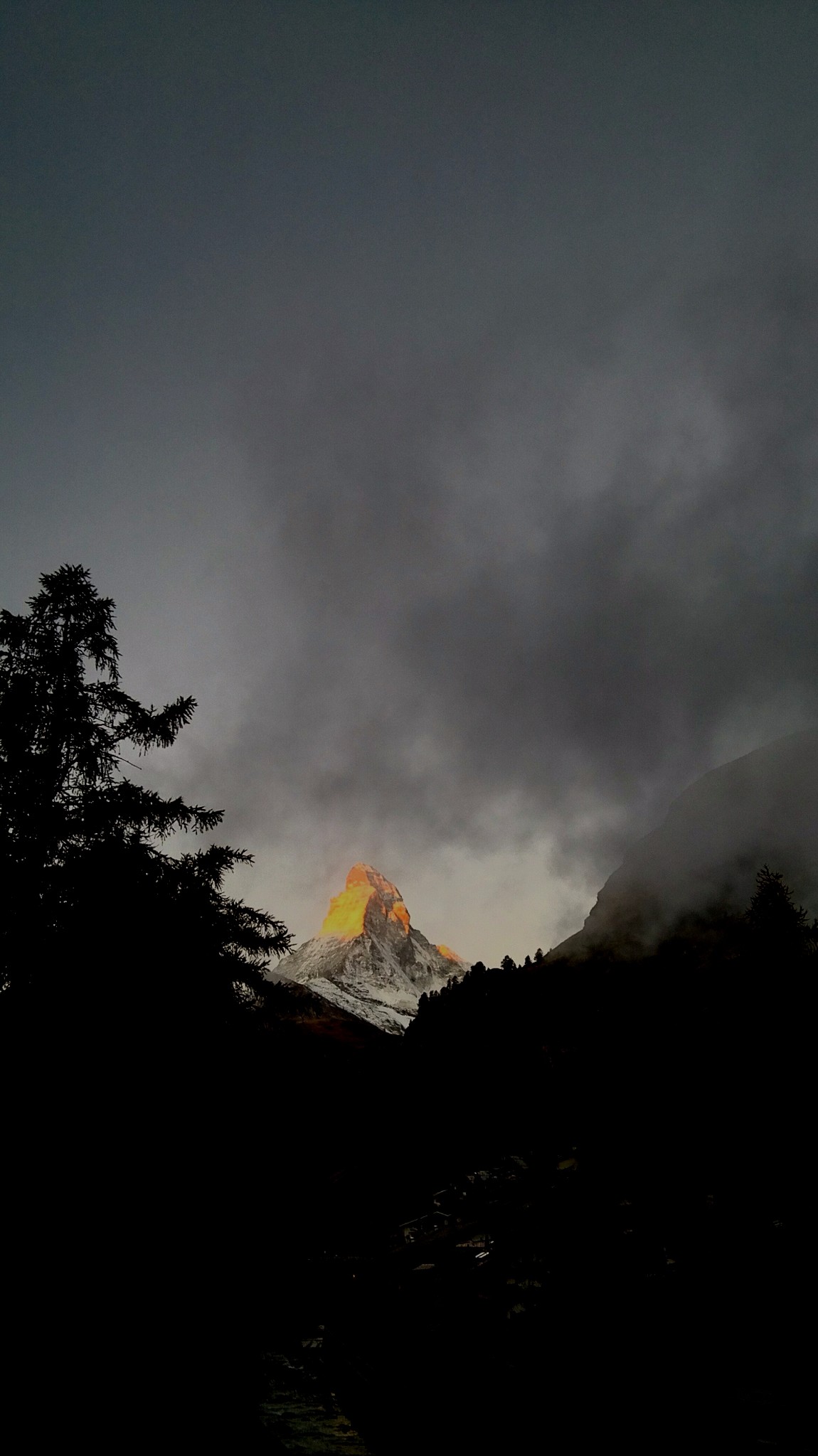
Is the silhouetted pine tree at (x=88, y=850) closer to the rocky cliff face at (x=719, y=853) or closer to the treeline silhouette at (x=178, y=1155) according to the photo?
the treeline silhouette at (x=178, y=1155)

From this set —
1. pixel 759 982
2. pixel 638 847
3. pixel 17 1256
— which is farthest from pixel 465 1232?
pixel 638 847

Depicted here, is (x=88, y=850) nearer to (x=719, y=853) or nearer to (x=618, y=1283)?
(x=618, y=1283)

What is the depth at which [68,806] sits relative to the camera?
35.6ft

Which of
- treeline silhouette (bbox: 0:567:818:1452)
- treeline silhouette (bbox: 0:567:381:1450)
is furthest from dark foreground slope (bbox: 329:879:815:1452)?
treeline silhouette (bbox: 0:567:381:1450)

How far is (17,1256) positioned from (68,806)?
7.80m

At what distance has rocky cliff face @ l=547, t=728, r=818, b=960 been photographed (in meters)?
110

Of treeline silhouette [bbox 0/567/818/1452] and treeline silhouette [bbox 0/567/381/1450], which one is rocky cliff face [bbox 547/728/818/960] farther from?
treeline silhouette [bbox 0/567/381/1450]

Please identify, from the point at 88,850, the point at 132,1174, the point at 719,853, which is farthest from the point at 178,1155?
the point at 719,853

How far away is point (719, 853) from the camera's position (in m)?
125

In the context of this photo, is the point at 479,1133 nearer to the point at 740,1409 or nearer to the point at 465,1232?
the point at 465,1232

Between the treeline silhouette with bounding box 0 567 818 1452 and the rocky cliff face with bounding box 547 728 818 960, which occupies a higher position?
the rocky cliff face with bounding box 547 728 818 960

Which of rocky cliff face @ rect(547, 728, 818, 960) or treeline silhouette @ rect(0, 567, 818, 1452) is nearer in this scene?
treeline silhouette @ rect(0, 567, 818, 1452)

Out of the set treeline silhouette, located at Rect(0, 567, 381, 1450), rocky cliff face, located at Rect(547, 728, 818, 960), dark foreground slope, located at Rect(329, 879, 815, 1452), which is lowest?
dark foreground slope, located at Rect(329, 879, 815, 1452)

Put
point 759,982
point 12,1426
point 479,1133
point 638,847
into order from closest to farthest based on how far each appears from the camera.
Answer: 1. point 12,1426
2. point 479,1133
3. point 759,982
4. point 638,847
